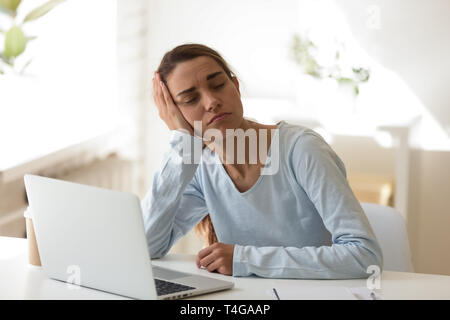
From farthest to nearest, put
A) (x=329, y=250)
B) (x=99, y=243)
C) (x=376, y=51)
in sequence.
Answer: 1. (x=376, y=51)
2. (x=329, y=250)
3. (x=99, y=243)

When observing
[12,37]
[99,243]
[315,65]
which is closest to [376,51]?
[315,65]

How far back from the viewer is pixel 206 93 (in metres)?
1.64

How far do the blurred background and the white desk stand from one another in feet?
4.60

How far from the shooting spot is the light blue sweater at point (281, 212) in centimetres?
145

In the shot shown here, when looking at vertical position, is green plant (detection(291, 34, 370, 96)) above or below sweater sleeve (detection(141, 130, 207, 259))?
above

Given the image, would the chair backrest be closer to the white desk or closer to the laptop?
the white desk

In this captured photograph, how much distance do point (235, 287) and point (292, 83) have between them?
2.20m

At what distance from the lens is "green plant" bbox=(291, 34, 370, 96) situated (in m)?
3.30

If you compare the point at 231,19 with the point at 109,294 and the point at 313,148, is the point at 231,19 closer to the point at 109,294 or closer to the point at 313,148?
the point at 313,148

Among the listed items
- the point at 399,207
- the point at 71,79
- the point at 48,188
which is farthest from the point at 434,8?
the point at 48,188

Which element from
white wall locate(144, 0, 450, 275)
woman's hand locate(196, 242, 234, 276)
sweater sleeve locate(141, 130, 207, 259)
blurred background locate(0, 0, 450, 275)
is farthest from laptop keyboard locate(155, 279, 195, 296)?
white wall locate(144, 0, 450, 275)

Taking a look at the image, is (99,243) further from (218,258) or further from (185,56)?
(185,56)

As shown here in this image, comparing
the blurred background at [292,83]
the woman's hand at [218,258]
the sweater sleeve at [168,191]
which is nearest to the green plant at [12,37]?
the blurred background at [292,83]

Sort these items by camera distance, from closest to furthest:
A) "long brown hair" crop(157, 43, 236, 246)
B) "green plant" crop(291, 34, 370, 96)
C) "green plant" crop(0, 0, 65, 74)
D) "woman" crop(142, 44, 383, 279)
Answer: "woman" crop(142, 44, 383, 279) → "long brown hair" crop(157, 43, 236, 246) → "green plant" crop(0, 0, 65, 74) → "green plant" crop(291, 34, 370, 96)
